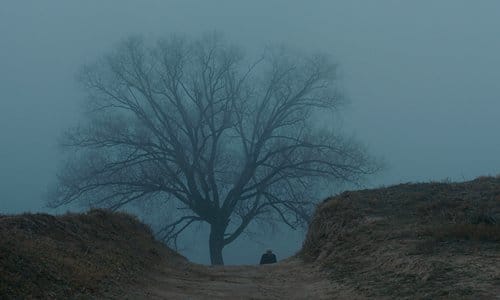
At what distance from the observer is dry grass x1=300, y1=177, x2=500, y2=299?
9898mm

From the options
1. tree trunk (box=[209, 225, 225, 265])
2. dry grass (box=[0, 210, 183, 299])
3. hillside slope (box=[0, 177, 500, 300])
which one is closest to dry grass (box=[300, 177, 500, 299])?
hillside slope (box=[0, 177, 500, 300])

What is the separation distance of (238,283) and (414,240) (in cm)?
335

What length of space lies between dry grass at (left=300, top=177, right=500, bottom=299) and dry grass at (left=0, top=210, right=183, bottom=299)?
12.6 ft

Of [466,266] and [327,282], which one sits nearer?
[466,266]

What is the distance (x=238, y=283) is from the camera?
13.4 metres

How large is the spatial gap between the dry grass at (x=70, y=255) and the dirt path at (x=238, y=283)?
0.52m

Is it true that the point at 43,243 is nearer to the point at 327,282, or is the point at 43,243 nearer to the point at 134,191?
the point at 327,282

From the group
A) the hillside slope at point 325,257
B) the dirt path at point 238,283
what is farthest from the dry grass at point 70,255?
the dirt path at point 238,283

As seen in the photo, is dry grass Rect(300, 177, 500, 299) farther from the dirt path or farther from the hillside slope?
the dirt path

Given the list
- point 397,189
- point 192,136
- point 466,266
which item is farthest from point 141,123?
point 466,266

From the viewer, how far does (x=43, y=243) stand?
443 inches

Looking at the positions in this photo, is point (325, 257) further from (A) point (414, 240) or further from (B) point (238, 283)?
(A) point (414, 240)

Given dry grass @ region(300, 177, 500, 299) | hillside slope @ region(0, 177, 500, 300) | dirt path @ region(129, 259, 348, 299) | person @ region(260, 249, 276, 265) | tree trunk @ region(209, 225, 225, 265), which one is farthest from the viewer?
tree trunk @ region(209, 225, 225, 265)

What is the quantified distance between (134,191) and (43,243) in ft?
63.3
